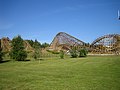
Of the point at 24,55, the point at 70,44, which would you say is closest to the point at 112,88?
the point at 24,55

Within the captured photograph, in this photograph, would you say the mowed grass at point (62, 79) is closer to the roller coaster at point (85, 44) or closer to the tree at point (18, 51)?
the tree at point (18, 51)

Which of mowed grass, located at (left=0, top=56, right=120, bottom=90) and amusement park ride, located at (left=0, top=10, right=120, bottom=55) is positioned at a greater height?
amusement park ride, located at (left=0, top=10, right=120, bottom=55)

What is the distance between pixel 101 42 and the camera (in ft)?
270

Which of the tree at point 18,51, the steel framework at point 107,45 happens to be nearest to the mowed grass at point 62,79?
the tree at point 18,51

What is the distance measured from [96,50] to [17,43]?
44.9 metres

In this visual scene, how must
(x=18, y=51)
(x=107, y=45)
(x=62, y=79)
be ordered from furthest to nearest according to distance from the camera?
(x=107, y=45) → (x=18, y=51) → (x=62, y=79)

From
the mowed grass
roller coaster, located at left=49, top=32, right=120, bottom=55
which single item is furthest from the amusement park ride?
the mowed grass

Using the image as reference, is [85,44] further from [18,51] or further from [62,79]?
[62,79]

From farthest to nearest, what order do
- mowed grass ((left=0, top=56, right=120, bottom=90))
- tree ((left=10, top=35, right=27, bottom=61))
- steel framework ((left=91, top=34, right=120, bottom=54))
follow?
steel framework ((left=91, top=34, right=120, bottom=54))
tree ((left=10, top=35, right=27, bottom=61))
mowed grass ((left=0, top=56, right=120, bottom=90))

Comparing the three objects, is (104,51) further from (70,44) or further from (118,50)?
(70,44)

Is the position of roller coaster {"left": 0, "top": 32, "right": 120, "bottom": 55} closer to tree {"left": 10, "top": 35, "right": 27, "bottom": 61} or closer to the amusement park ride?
the amusement park ride

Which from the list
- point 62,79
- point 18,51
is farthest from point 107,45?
point 62,79

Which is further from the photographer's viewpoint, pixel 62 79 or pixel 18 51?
pixel 18 51

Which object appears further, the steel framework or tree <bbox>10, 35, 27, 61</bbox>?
the steel framework
